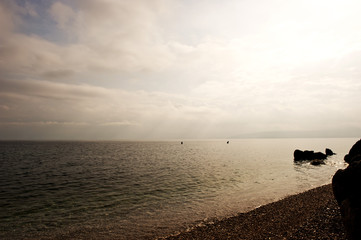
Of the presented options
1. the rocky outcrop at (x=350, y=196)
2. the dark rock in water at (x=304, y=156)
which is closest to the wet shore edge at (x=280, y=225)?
→ the rocky outcrop at (x=350, y=196)

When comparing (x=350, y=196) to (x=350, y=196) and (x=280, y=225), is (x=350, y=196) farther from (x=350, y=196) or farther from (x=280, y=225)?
(x=280, y=225)

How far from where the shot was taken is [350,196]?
968 cm

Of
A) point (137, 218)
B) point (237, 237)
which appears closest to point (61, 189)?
point (137, 218)

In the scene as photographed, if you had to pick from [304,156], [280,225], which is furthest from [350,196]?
[304,156]

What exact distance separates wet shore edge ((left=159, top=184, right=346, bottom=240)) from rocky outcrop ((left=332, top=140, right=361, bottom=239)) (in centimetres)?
237

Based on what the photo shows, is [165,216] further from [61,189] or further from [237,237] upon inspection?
[61,189]

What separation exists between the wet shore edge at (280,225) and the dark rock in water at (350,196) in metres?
2.37

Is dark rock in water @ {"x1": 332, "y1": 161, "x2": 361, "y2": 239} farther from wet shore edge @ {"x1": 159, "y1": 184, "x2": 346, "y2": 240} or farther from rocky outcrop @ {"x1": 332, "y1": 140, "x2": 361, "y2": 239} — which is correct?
wet shore edge @ {"x1": 159, "y1": 184, "x2": 346, "y2": 240}

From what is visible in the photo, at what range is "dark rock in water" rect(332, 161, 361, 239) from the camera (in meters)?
8.80

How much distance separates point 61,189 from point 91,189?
449cm

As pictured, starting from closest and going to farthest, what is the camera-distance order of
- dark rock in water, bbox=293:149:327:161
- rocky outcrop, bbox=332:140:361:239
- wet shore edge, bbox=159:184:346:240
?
rocky outcrop, bbox=332:140:361:239
wet shore edge, bbox=159:184:346:240
dark rock in water, bbox=293:149:327:161

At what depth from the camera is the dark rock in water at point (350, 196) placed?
880 cm

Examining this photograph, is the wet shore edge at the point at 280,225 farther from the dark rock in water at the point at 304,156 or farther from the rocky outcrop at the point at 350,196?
the dark rock in water at the point at 304,156

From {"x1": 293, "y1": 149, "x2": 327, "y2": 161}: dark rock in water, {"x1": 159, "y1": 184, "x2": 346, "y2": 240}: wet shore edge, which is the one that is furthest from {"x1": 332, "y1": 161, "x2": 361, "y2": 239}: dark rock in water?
{"x1": 293, "y1": 149, "x2": 327, "y2": 161}: dark rock in water
